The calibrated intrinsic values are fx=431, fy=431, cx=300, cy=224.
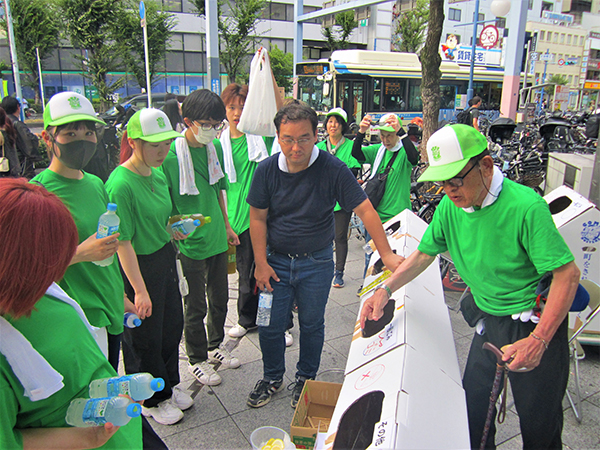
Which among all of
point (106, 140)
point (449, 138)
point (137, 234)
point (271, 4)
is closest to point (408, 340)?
point (449, 138)

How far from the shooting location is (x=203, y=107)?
297 centimetres

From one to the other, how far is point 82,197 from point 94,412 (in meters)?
1.21

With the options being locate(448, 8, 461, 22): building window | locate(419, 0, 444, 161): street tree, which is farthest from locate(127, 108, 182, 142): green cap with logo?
locate(448, 8, 461, 22): building window

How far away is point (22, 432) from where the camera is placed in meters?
1.12

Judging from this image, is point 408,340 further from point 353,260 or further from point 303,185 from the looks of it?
point 353,260

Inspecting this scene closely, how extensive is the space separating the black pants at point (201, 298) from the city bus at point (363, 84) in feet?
43.3

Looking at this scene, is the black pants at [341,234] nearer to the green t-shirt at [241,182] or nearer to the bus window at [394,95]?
the green t-shirt at [241,182]

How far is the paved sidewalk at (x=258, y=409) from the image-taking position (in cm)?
263

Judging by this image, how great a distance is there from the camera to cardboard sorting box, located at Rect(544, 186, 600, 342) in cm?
311

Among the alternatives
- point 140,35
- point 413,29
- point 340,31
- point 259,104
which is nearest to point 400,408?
point 259,104

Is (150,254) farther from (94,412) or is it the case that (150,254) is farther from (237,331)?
(237,331)

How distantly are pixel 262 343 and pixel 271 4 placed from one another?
41887 mm

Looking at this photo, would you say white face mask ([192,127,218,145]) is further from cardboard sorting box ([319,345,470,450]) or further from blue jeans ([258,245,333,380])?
cardboard sorting box ([319,345,470,450])

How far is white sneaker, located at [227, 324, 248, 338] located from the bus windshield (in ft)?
43.5
